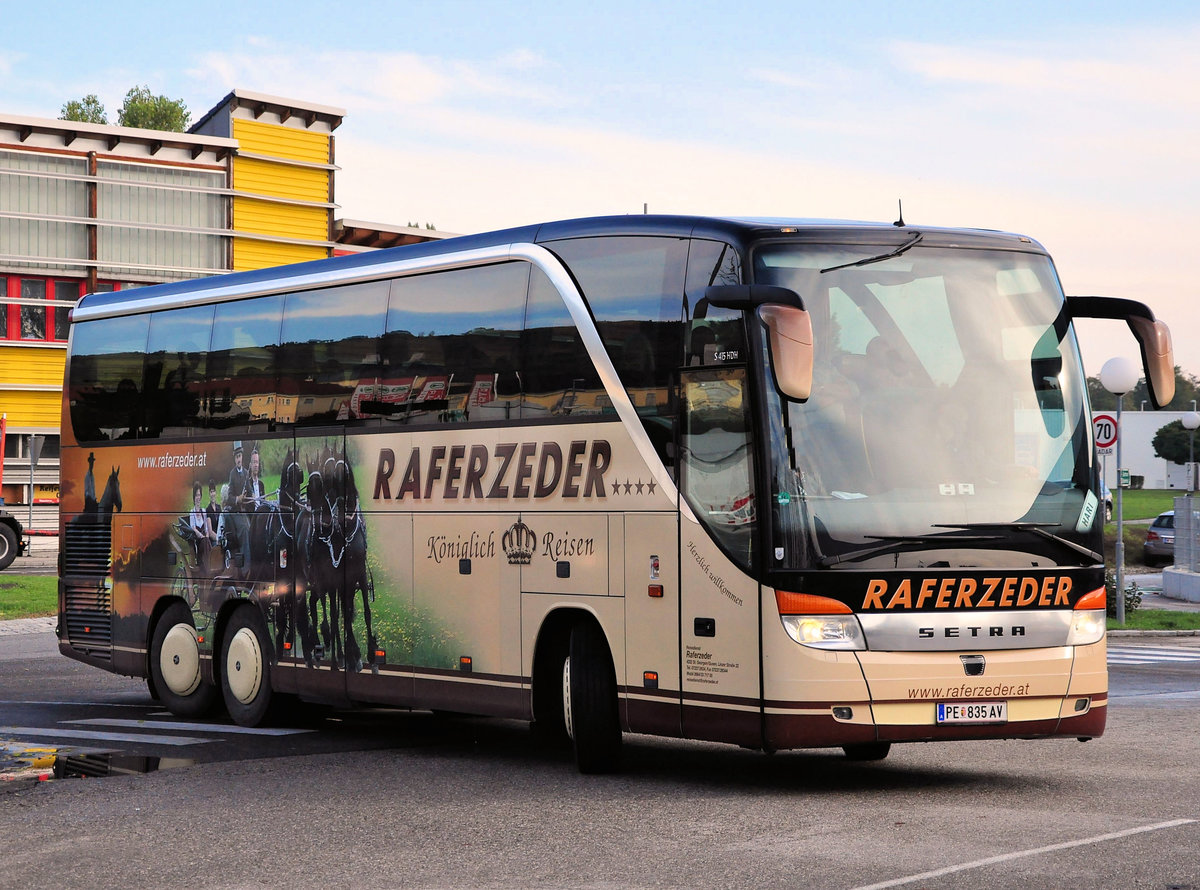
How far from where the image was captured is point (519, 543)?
12.2 m

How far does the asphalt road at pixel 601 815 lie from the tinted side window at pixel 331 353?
2690 mm

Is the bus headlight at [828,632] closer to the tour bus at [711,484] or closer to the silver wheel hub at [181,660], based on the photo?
the tour bus at [711,484]

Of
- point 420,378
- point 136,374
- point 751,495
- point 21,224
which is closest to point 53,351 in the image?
point 21,224

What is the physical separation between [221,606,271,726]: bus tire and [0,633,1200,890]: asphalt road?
60 cm

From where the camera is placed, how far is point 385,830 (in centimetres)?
938

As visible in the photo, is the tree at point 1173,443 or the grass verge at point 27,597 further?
the tree at point 1173,443

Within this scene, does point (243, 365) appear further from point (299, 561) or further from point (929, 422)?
point (929, 422)

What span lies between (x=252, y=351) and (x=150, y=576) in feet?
8.88

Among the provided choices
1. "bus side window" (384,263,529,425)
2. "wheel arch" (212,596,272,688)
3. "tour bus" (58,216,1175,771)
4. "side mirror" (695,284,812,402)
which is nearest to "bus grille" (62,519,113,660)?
"wheel arch" (212,596,272,688)

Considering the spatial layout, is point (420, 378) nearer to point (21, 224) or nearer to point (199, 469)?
point (199, 469)

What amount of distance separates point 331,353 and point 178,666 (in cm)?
371

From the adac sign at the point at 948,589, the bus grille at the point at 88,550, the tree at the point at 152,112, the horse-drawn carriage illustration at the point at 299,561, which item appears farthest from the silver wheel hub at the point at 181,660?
the tree at the point at 152,112

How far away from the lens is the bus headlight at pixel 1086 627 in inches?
425

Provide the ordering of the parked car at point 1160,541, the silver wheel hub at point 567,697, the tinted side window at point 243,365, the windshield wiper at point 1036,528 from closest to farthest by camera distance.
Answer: the windshield wiper at point 1036,528
the silver wheel hub at point 567,697
the tinted side window at point 243,365
the parked car at point 1160,541
